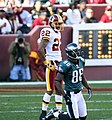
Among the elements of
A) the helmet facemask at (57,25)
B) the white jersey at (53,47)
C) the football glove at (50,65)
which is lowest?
the football glove at (50,65)

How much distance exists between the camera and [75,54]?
877 cm

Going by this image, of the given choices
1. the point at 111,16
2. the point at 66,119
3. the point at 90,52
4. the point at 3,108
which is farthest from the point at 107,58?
the point at 66,119

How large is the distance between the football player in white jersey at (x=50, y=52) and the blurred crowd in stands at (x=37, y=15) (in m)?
6.66

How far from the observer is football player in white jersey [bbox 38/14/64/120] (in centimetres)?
1023

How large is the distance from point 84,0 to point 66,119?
35.5 feet

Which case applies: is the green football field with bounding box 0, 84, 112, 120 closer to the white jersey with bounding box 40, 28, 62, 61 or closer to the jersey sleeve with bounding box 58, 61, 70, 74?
the white jersey with bounding box 40, 28, 62, 61

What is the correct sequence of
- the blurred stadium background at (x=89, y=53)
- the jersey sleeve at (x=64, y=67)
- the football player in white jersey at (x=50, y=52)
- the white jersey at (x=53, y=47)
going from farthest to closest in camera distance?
the blurred stadium background at (x=89, y=53), the white jersey at (x=53, y=47), the football player in white jersey at (x=50, y=52), the jersey sleeve at (x=64, y=67)

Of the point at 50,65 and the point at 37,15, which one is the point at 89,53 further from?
the point at 50,65

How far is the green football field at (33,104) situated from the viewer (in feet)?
35.2

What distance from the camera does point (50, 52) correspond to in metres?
10.4

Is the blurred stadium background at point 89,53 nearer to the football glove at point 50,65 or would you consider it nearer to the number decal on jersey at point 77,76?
the football glove at point 50,65

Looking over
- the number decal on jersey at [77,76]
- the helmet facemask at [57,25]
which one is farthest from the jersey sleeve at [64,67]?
the helmet facemask at [57,25]

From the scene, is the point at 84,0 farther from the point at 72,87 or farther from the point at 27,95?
the point at 72,87

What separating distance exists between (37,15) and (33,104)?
6.35 meters
